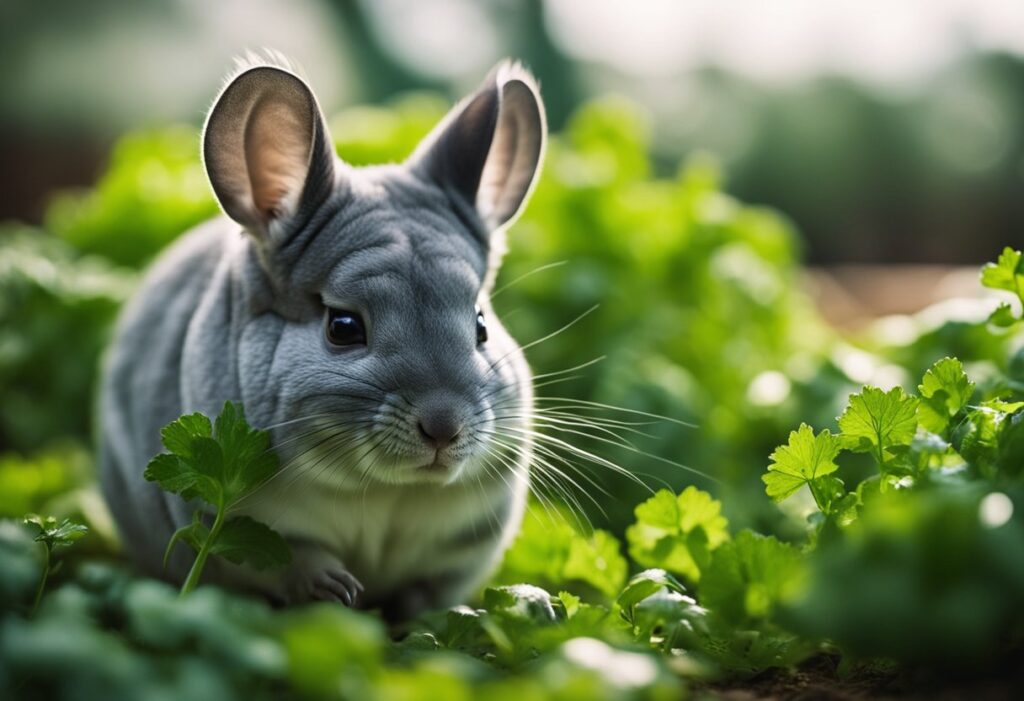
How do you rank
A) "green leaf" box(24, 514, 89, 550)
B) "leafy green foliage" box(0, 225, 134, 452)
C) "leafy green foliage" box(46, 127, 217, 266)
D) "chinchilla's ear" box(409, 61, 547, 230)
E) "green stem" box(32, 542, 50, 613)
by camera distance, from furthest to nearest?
"leafy green foliage" box(46, 127, 217, 266) < "leafy green foliage" box(0, 225, 134, 452) < "chinchilla's ear" box(409, 61, 547, 230) < "green leaf" box(24, 514, 89, 550) < "green stem" box(32, 542, 50, 613)

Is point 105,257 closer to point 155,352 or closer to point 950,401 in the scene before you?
point 155,352

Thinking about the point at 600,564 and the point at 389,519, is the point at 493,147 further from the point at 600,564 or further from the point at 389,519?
the point at 600,564

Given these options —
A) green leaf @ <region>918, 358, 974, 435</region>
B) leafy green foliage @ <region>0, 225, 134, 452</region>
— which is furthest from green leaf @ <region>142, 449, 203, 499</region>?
leafy green foliage @ <region>0, 225, 134, 452</region>

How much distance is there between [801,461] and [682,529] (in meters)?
0.42

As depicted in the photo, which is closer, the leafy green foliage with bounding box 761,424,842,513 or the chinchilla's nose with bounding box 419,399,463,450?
the leafy green foliage with bounding box 761,424,842,513

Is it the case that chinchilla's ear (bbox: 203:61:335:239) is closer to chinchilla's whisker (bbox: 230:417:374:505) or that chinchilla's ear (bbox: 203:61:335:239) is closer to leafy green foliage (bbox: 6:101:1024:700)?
chinchilla's whisker (bbox: 230:417:374:505)

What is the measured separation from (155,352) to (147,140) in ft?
10.3

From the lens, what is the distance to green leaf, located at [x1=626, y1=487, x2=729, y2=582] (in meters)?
2.74

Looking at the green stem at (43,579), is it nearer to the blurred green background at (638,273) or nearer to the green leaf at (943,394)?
the blurred green background at (638,273)

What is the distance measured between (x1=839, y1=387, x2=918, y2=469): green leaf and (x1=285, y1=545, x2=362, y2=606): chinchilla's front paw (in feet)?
4.56

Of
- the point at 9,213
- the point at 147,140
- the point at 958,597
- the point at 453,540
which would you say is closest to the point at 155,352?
the point at 453,540

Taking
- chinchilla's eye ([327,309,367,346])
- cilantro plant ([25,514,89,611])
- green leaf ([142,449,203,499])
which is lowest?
cilantro plant ([25,514,89,611])

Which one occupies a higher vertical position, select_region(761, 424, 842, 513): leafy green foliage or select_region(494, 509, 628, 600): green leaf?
select_region(761, 424, 842, 513): leafy green foliage

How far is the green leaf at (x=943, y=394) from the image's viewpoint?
97.7 inches
